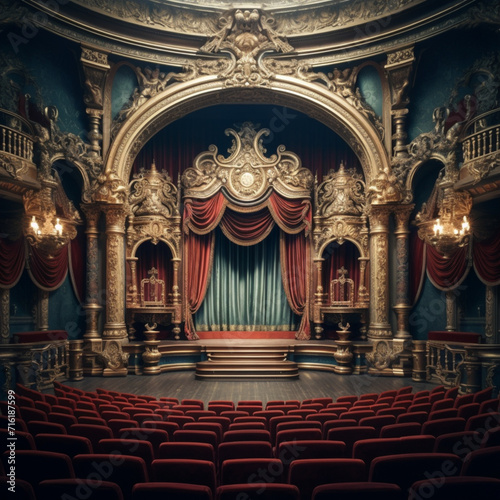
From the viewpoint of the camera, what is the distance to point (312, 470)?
247 cm

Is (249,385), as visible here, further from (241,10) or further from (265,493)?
(241,10)

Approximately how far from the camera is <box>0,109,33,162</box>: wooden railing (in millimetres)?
8070

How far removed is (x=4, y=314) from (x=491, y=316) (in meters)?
9.96

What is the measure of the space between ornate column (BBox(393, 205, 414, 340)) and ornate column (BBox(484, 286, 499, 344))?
1894mm

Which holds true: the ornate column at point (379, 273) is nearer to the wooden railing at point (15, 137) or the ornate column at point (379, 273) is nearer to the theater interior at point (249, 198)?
the theater interior at point (249, 198)

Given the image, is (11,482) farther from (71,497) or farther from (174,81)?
(174,81)

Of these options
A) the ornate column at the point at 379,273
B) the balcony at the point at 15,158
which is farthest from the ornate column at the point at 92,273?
the ornate column at the point at 379,273

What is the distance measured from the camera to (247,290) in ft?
45.9

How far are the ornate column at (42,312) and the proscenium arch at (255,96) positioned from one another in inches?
132

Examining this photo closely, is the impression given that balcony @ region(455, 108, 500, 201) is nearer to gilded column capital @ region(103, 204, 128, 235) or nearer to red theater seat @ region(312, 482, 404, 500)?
red theater seat @ region(312, 482, 404, 500)

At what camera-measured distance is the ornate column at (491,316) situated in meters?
9.20

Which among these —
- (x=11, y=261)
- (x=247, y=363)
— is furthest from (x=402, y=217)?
(x=11, y=261)

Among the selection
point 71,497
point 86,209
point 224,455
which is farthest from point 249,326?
point 71,497

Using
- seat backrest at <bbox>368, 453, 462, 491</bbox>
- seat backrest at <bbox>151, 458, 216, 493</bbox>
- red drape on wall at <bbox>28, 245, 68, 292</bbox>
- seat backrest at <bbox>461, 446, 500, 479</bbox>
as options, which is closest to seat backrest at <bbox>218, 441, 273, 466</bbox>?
seat backrest at <bbox>151, 458, 216, 493</bbox>
